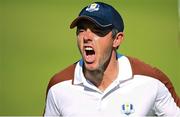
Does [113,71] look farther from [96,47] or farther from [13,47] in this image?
[13,47]

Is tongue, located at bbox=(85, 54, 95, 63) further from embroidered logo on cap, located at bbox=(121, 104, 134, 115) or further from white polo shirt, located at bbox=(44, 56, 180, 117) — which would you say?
embroidered logo on cap, located at bbox=(121, 104, 134, 115)

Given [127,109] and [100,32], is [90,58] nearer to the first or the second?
[100,32]

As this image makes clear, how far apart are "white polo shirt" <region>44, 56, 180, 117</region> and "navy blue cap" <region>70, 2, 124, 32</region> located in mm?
181

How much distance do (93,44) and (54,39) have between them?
1.56 m

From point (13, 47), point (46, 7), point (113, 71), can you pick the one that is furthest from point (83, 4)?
point (113, 71)

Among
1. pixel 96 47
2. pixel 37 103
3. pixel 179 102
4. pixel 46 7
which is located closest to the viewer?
pixel 96 47

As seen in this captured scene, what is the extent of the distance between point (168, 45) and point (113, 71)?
1.54 meters

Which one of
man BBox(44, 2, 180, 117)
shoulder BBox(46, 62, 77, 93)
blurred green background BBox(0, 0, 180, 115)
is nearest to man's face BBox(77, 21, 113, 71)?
man BBox(44, 2, 180, 117)

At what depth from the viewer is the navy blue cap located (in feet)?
5.25

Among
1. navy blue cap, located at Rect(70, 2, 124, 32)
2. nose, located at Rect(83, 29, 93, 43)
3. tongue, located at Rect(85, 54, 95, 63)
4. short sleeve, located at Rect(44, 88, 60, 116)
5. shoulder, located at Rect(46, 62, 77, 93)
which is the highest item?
navy blue cap, located at Rect(70, 2, 124, 32)

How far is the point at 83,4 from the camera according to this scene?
3.20m

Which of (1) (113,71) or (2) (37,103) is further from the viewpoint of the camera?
(2) (37,103)

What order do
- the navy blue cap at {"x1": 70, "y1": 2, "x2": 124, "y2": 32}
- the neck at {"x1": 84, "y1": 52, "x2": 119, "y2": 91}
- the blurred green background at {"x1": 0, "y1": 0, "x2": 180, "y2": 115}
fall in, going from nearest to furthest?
the navy blue cap at {"x1": 70, "y1": 2, "x2": 124, "y2": 32} → the neck at {"x1": 84, "y1": 52, "x2": 119, "y2": 91} → the blurred green background at {"x1": 0, "y1": 0, "x2": 180, "y2": 115}

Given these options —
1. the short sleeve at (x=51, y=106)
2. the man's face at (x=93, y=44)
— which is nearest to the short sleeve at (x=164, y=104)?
the man's face at (x=93, y=44)
